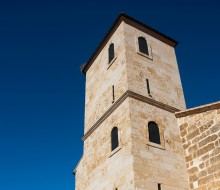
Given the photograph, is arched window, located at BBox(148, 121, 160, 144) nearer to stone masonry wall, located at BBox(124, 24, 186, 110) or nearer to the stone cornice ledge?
the stone cornice ledge

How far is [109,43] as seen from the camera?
17156mm

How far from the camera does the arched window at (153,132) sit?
1215 cm

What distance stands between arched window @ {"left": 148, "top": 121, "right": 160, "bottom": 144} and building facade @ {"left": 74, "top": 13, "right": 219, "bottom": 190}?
17mm

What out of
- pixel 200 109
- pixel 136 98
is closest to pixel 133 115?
pixel 136 98

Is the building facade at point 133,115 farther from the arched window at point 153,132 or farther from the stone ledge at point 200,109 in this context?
the stone ledge at point 200,109

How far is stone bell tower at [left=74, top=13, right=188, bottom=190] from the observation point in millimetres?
11227

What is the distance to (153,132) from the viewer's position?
12383mm

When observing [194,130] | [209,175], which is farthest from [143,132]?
[209,175]

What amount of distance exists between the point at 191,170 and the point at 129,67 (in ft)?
18.4

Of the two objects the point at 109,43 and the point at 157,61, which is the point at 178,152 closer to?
the point at 157,61

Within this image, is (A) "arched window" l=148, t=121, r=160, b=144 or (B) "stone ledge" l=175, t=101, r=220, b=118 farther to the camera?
(A) "arched window" l=148, t=121, r=160, b=144

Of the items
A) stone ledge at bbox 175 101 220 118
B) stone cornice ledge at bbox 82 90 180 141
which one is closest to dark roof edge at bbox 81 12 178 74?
stone cornice ledge at bbox 82 90 180 141

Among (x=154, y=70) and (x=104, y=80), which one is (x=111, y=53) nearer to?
(x=104, y=80)

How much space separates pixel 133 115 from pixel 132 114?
0.20ft
